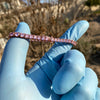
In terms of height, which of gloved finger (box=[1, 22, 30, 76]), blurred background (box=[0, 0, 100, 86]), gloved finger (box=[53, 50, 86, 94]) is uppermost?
gloved finger (box=[1, 22, 30, 76])

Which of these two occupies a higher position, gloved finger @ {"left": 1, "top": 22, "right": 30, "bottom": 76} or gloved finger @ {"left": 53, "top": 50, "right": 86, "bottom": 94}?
gloved finger @ {"left": 1, "top": 22, "right": 30, "bottom": 76}

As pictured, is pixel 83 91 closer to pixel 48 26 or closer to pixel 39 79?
pixel 39 79

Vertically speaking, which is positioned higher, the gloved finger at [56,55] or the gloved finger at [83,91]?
the gloved finger at [56,55]

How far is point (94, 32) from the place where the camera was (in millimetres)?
2342

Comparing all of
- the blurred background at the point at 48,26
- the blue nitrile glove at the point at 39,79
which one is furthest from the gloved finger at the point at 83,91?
the blurred background at the point at 48,26

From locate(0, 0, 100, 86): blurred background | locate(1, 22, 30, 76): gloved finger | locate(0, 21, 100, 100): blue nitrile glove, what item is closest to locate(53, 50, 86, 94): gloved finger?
locate(0, 21, 100, 100): blue nitrile glove

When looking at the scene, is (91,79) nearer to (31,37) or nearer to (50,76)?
(50,76)

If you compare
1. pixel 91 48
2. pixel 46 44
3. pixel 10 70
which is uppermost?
pixel 10 70

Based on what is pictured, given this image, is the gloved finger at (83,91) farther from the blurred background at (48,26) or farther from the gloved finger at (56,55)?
the blurred background at (48,26)

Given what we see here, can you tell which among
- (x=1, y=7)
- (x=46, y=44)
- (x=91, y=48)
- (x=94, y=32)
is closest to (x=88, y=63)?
(x=91, y=48)

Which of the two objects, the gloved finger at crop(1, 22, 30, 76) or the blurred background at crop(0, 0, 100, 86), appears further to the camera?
the blurred background at crop(0, 0, 100, 86)

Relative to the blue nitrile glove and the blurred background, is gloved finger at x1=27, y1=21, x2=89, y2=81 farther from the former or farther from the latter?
the blurred background

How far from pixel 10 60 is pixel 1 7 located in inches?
156

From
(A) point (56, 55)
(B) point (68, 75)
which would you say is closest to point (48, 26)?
(A) point (56, 55)
